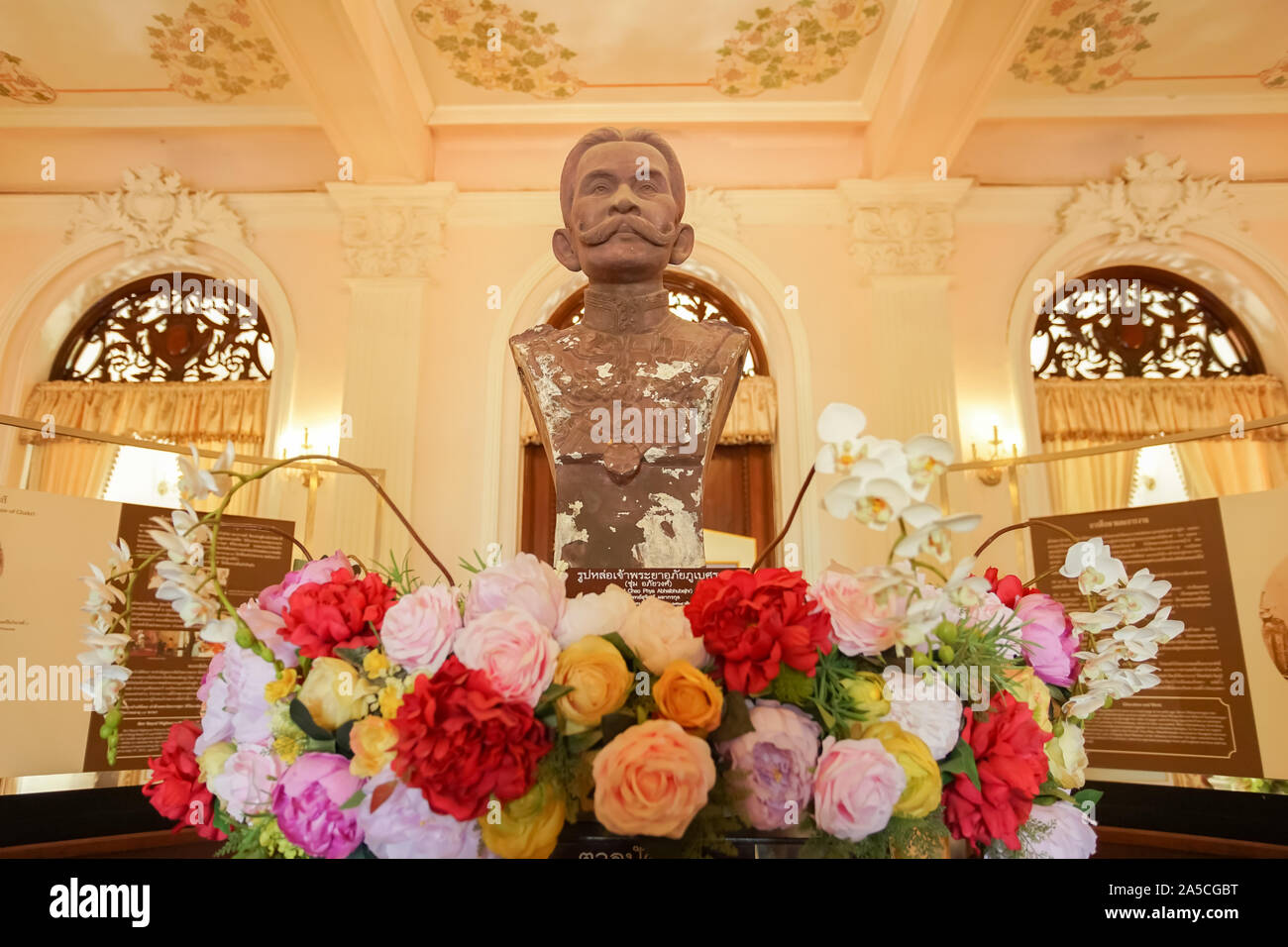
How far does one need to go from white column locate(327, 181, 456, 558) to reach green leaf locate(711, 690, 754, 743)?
15.2 ft

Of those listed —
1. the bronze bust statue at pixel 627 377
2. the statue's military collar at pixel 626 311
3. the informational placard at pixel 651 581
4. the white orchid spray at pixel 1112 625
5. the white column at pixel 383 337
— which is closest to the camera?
the white orchid spray at pixel 1112 625

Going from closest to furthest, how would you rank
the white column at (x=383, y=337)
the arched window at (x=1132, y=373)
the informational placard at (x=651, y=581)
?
the informational placard at (x=651, y=581) < the white column at (x=383, y=337) < the arched window at (x=1132, y=373)

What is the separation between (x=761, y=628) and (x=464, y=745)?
→ 329 mm

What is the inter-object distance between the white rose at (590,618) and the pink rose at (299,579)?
29 centimetres

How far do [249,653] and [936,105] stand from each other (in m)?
5.37

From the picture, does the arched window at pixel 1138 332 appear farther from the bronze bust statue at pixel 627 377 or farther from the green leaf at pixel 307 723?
the green leaf at pixel 307 723

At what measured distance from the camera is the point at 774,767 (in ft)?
2.80

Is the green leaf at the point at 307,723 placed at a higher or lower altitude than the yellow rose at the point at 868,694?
lower

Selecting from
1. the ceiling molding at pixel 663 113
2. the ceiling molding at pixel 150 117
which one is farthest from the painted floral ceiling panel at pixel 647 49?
the ceiling molding at pixel 150 117


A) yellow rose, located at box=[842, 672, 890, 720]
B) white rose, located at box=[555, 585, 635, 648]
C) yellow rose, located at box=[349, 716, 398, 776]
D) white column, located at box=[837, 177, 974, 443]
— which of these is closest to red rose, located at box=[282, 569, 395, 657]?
yellow rose, located at box=[349, 716, 398, 776]

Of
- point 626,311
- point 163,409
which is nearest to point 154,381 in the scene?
point 163,409

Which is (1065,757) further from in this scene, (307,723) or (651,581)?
(307,723)

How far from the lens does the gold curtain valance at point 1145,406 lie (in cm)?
616
